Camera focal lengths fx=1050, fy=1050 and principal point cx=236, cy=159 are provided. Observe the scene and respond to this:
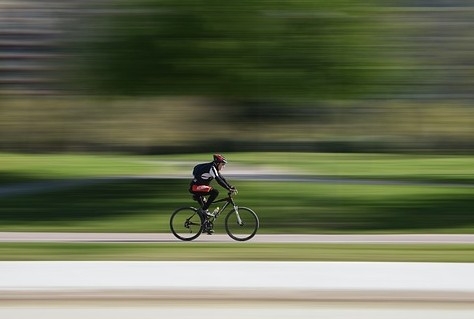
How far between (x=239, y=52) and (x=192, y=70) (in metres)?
1.10

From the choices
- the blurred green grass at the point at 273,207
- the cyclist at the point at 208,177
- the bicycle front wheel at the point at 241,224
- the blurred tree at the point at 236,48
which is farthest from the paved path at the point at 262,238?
the blurred tree at the point at 236,48

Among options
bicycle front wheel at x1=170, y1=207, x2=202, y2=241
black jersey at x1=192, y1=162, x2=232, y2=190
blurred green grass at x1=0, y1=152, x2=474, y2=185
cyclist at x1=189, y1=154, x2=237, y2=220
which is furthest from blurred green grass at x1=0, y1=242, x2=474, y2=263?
blurred green grass at x1=0, y1=152, x2=474, y2=185

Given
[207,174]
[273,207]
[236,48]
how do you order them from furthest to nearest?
[273,207]
[236,48]
[207,174]

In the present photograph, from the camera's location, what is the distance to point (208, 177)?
14297 mm

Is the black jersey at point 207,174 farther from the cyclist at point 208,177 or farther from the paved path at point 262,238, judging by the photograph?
the paved path at point 262,238

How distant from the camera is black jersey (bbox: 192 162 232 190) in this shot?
14.1 m

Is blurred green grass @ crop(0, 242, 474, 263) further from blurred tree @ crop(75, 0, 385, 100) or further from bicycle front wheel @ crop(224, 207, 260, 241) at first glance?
blurred tree @ crop(75, 0, 385, 100)

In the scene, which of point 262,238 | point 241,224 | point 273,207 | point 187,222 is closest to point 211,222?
point 187,222

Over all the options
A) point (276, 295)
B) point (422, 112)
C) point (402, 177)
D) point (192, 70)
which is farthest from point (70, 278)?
point (422, 112)

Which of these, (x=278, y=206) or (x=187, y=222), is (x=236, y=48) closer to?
(x=278, y=206)

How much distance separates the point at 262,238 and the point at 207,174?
3.88m

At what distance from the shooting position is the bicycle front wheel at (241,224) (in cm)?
1564

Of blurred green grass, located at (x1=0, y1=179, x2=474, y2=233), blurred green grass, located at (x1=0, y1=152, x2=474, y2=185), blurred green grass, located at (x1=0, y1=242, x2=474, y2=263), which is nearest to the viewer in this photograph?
blurred green grass, located at (x1=0, y1=242, x2=474, y2=263)

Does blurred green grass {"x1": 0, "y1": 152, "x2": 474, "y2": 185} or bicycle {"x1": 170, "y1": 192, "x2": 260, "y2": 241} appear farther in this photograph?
blurred green grass {"x1": 0, "y1": 152, "x2": 474, "y2": 185}
